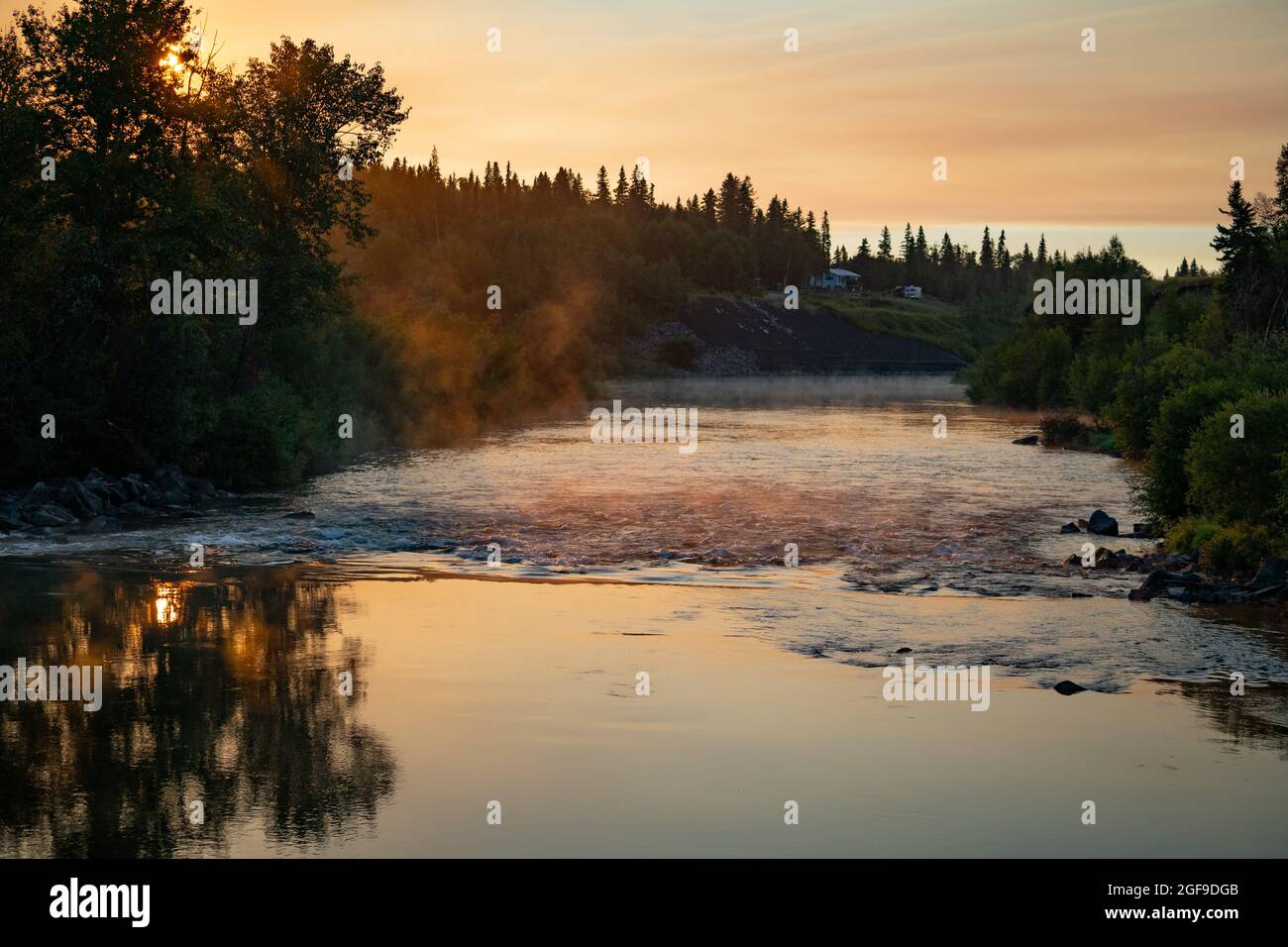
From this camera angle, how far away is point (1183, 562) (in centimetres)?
3281

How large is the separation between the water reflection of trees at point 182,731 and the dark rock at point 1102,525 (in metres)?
23.2

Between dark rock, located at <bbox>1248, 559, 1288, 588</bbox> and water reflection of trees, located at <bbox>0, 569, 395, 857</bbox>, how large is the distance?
749 inches

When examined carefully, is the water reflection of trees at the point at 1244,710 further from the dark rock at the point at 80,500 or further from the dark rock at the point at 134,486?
the dark rock at the point at 134,486

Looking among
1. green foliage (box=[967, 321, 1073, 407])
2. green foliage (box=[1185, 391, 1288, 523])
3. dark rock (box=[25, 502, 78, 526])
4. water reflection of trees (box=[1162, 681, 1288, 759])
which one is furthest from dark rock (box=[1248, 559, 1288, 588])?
green foliage (box=[967, 321, 1073, 407])

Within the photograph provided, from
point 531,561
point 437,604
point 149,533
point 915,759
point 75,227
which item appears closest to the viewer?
A: point 915,759

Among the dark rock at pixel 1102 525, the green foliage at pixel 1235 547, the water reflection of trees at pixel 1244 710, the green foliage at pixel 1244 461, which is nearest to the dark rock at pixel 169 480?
the dark rock at pixel 1102 525

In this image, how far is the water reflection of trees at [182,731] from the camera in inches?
546

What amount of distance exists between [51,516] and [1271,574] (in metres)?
32.7

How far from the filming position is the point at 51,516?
39.7 m

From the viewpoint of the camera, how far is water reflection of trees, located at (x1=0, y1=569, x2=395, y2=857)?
13.9m

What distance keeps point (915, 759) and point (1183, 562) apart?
737 inches
